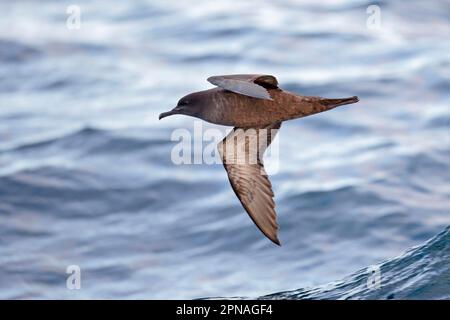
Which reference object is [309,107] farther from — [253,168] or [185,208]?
[185,208]

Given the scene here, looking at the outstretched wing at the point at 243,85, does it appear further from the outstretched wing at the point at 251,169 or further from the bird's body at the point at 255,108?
the outstretched wing at the point at 251,169

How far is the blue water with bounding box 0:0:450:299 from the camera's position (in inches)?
506

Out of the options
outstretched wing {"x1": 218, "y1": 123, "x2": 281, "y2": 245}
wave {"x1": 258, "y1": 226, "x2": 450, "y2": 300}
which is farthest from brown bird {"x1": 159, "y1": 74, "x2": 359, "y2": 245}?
wave {"x1": 258, "y1": 226, "x2": 450, "y2": 300}

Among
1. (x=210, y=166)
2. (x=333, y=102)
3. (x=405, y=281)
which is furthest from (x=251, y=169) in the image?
(x=210, y=166)

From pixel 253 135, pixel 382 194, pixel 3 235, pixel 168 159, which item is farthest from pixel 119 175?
pixel 253 135

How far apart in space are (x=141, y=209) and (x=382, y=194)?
322 centimetres

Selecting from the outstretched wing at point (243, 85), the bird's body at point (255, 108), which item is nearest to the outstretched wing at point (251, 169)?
the bird's body at point (255, 108)

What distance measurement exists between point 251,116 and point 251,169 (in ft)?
2.25

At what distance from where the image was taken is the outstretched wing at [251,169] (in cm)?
916

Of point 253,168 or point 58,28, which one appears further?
point 58,28

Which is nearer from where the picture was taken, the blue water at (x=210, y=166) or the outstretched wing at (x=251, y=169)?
the outstretched wing at (x=251, y=169)

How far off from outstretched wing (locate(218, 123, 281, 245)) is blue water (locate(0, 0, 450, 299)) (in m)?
1.37

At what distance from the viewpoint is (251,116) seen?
8.87 m

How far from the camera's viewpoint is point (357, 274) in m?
11.1
